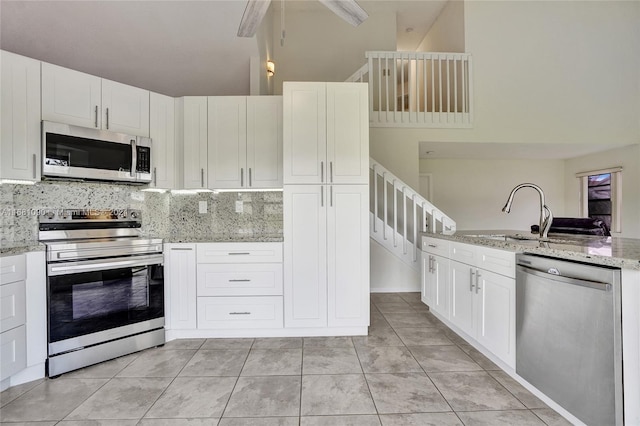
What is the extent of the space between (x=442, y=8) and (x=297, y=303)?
619 cm

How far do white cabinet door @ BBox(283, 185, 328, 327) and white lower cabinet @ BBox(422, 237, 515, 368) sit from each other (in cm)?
112

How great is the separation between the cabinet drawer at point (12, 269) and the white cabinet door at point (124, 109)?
122cm

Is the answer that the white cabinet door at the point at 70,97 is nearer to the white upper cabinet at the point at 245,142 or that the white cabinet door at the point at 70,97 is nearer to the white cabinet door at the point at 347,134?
the white upper cabinet at the point at 245,142

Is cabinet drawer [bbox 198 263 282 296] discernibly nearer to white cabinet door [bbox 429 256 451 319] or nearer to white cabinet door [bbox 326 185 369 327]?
white cabinet door [bbox 326 185 369 327]

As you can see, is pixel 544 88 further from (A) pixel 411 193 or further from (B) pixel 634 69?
(A) pixel 411 193

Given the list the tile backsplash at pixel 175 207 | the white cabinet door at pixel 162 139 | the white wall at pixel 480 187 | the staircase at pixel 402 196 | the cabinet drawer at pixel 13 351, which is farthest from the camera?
the white wall at pixel 480 187

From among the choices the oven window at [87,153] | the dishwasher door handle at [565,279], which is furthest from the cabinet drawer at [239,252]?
the dishwasher door handle at [565,279]

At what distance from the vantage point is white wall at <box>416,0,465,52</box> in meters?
4.99

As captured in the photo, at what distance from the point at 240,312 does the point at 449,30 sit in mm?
5972

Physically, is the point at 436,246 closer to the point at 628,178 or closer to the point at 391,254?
the point at 391,254

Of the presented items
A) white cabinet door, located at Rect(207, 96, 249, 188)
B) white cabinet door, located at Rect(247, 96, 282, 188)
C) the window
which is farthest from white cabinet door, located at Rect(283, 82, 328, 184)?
the window

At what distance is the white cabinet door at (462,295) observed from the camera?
229cm

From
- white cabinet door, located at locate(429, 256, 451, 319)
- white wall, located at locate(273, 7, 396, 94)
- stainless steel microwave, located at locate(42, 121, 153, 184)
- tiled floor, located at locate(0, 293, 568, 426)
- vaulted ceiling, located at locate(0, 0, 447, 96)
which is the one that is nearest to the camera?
tiled floor, located at locate(0, 293, 568, 426)

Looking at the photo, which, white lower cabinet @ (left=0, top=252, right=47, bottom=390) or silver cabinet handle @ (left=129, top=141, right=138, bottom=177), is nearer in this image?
white lower cabinet @ (left=0, top=252, right=47, bottom=390)
